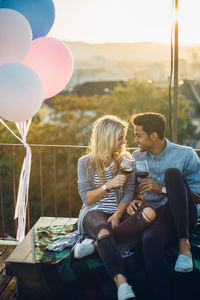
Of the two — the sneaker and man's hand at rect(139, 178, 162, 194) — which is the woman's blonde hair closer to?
man's hand at rect(139, 178, 162, 194)

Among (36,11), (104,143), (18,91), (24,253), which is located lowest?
(24,253)

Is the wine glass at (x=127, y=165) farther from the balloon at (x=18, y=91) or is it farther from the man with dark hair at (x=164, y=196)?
the balloon at (x=18, y=91)

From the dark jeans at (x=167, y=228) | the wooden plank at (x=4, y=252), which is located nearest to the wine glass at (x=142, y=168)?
the dark jeans at (x=167, y=228)

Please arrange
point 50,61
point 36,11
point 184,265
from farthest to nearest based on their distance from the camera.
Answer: point 50,61
point 36,11
point 184,265

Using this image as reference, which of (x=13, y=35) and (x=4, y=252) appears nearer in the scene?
(x=13, y=35)

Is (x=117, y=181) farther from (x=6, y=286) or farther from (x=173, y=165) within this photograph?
(x=6, y=286)

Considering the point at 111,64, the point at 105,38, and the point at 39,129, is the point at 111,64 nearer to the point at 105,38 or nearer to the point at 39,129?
the point at 105,38

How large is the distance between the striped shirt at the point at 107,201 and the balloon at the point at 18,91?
72 cm

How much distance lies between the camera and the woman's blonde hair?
233cm

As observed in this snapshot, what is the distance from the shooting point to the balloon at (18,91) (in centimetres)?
239

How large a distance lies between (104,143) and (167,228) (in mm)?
711

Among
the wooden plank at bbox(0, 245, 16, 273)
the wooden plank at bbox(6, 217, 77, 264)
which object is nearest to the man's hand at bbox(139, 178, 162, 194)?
the wooden plank at bbox(6, 217, 77, 264)

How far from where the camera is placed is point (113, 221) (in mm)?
2180

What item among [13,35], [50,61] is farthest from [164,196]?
[13,35]
